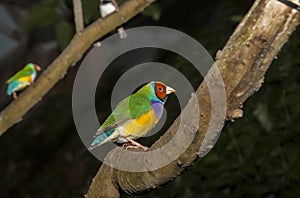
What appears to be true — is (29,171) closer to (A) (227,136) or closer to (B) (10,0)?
(B) (10,0)

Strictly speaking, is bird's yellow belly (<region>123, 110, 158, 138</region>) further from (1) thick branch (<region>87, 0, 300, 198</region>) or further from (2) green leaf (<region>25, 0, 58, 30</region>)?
(2) green leaf (<region>25, 0, 58, 30</region>)

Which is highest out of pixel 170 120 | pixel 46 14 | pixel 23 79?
pixel 46 14

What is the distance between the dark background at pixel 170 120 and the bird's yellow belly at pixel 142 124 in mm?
525

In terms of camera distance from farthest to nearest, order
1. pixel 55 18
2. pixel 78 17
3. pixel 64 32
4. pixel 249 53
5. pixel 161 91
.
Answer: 1. pixel 55 18
2. pixel 64 32
3. pixel 78 17
4. pixel 161 91
5. pixel 249 53

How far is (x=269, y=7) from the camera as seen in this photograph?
76cm

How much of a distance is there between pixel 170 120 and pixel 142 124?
159 cm

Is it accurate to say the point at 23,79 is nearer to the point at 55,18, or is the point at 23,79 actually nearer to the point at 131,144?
the point at 55,18

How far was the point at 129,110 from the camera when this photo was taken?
118 cm

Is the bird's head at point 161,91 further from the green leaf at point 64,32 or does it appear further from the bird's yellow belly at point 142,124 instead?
the green leaf at point 64,32

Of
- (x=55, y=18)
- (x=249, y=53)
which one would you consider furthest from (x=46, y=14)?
(x=249, y=53)

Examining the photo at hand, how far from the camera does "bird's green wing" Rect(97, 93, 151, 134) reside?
1151mm

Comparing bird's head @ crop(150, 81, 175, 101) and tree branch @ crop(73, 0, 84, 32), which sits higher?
tree branch @ crop(73, 0, 84, 32)

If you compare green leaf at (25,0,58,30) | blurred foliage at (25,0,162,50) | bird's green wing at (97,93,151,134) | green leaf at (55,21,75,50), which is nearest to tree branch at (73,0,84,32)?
blurred foliage at (25,0,162,50)

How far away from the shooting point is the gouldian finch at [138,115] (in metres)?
1.14
